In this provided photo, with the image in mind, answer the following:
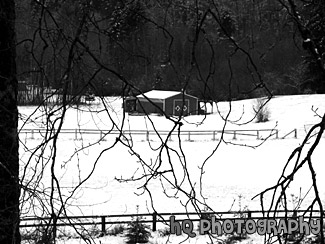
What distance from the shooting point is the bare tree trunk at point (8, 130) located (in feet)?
7.66

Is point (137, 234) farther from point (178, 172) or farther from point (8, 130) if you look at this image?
point (8, 130)

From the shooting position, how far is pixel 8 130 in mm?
2615

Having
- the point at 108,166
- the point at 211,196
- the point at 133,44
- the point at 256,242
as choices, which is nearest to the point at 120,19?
the point at 133,44

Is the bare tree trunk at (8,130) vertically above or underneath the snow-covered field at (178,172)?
above

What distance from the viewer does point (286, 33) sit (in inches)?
92.1

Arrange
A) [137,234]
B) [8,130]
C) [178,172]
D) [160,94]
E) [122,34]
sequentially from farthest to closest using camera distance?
[160,94] < [178,172] < [137,234] < [8,130] < [122,34]

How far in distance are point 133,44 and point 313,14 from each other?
0.94 m

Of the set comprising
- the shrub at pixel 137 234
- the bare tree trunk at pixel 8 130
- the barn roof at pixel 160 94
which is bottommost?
the shrub at pixel 137 234

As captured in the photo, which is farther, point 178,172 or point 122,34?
point 178,172

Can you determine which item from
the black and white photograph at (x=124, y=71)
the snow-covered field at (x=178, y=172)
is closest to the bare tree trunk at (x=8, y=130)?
the black and white photograph at (x=124, y=71)

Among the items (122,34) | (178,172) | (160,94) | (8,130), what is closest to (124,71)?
(122,34)

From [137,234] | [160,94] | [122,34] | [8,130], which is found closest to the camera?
[122,34]

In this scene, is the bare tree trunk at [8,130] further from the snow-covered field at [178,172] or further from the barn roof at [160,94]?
the barn roof at [160,94]

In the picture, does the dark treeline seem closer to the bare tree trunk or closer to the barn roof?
the bare tree trunk
